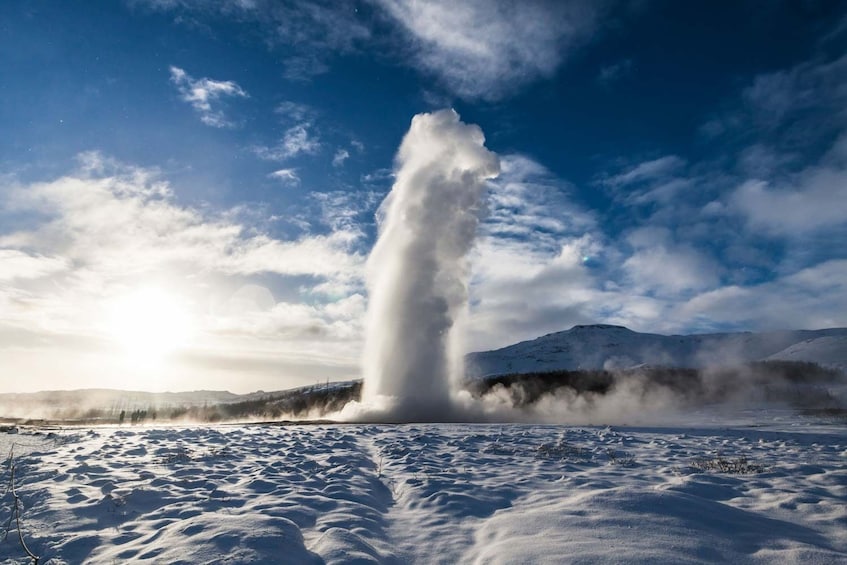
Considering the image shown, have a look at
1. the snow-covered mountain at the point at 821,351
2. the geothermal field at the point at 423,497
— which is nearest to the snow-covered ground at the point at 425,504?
the geothermal field at the point at 423,497

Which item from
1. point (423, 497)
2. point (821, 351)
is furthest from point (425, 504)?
point (821, 351)

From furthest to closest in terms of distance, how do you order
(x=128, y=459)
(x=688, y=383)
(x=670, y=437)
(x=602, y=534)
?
(x=688, y=383) → (x=670, y=437) → (x=128, y=459) → (x=602, y=534)

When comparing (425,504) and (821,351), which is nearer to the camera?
(425,504)

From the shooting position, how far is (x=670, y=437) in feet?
62.5

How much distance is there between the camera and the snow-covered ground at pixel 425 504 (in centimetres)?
612

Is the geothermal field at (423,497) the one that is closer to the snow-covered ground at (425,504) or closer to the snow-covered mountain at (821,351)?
the snow-covered ground at (425,504)

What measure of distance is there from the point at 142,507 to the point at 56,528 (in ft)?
4.31

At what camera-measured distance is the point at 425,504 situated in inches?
348

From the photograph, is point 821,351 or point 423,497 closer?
point 423,497

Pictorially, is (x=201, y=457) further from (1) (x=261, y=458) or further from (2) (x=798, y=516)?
(2) (x=798, y=516)

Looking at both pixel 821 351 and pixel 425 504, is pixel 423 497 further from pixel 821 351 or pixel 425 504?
pixel 821 351

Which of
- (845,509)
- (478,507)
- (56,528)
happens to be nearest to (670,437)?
(845,509)

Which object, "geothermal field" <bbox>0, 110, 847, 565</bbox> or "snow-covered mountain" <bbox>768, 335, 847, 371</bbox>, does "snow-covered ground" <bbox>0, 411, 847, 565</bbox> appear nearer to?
"geothermal field" <bbox>0, 110, 847, 565</bbox>

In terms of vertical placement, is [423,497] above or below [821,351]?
below
